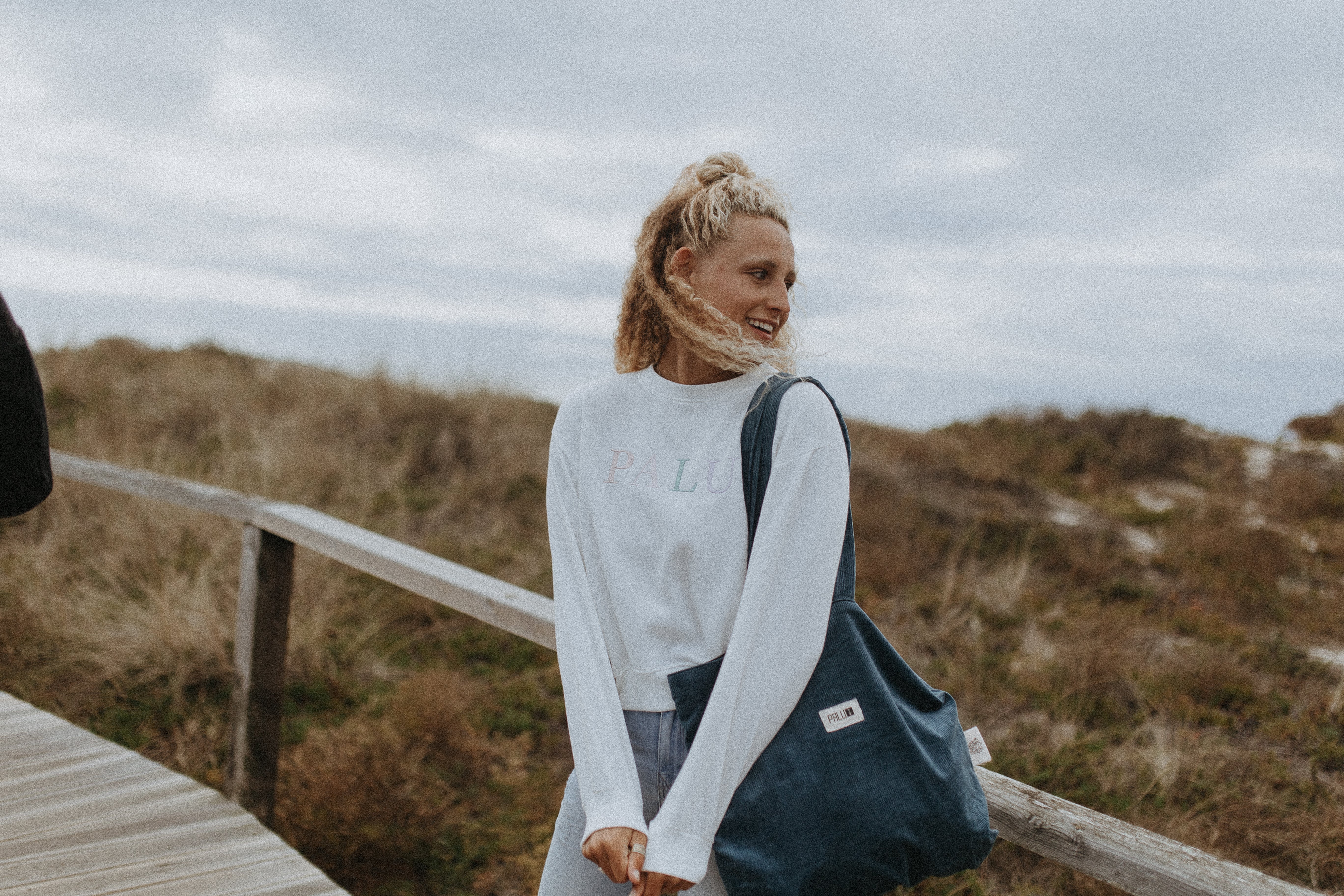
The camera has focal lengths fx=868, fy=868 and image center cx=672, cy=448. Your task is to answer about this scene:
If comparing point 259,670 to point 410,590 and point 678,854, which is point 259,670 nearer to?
point 410,590

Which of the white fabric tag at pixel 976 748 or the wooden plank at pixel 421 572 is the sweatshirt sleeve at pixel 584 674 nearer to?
the white fabric tag at pixel 976 748

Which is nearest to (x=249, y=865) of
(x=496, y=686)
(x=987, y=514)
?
(x=496, y=686)

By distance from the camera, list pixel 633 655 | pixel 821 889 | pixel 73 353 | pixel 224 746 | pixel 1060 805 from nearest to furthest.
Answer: pixel 821 889
pixel 633 655
pixel 1060 805
pixel 224 746
pixel 73 353

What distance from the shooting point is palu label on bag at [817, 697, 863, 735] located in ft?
3.86

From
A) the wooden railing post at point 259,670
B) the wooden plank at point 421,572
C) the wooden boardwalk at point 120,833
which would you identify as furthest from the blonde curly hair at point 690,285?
the wooden railing post at point 259,670

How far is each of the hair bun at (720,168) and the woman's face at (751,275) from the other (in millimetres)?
139

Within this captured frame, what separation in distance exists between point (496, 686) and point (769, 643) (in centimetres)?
404

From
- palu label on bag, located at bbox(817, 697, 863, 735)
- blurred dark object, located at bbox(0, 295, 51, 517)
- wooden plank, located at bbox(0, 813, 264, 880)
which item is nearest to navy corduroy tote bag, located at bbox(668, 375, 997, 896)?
palu label on bag, located at bbox(817, 697, 863, 735)

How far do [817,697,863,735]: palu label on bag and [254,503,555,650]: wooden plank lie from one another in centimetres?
99

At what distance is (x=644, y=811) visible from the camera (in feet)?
4.41

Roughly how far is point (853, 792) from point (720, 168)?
3.37 feet

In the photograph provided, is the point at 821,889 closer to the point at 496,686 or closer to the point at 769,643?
the point at 769,643

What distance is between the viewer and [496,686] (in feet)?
16.1

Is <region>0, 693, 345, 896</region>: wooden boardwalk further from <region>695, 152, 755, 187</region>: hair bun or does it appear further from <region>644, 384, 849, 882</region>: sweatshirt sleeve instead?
<region>695, 152, 755, 187</region>: hair bun
